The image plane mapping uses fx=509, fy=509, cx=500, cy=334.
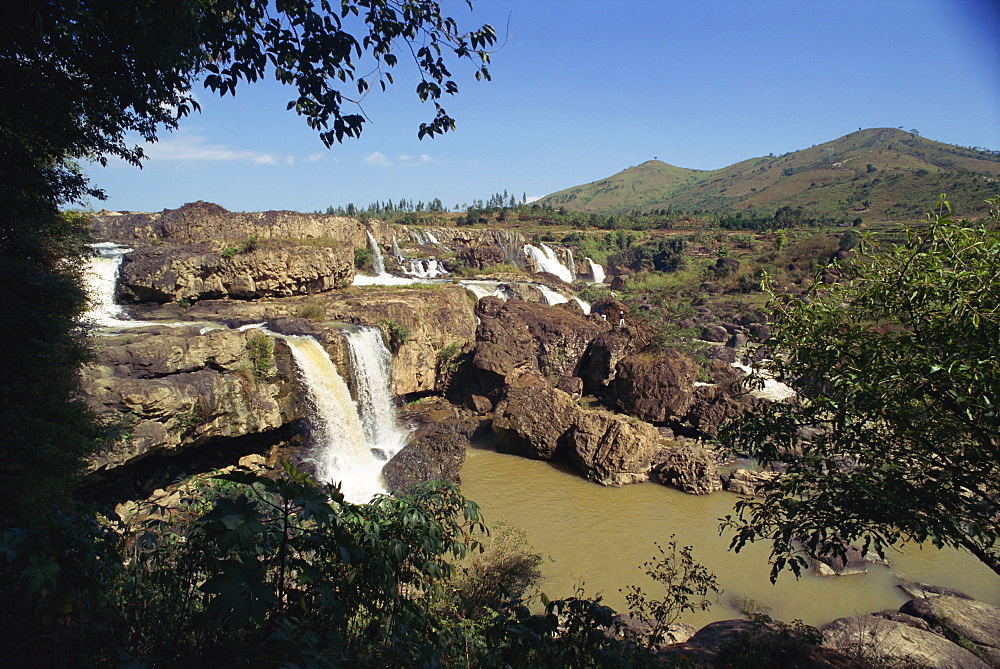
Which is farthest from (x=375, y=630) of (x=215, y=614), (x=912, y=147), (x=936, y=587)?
(x=912, y=147)

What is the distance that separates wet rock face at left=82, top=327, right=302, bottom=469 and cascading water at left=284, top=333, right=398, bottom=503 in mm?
488

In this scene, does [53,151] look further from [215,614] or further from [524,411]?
[524,411]

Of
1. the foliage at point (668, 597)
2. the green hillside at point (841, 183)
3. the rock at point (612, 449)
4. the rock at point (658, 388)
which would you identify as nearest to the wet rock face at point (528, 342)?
the rock at point (658, 388)

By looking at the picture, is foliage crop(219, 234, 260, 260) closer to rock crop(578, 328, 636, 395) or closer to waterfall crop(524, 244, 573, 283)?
rock crop(578, 328, 636, 395)

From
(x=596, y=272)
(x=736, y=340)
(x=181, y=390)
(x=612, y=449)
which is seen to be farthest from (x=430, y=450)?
(x=596, y=272)

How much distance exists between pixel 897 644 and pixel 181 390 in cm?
1149

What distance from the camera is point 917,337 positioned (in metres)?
3.39

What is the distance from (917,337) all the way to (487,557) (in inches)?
249

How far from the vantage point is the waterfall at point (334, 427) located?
11.7m

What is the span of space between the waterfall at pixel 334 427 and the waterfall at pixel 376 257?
1435cm

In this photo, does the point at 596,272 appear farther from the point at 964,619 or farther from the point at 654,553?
the point at 964,619

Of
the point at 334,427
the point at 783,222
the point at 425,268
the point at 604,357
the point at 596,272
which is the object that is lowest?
the point at 334,427

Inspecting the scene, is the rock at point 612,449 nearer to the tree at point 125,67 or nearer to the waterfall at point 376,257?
the tree at point 125,67

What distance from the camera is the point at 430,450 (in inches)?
485
